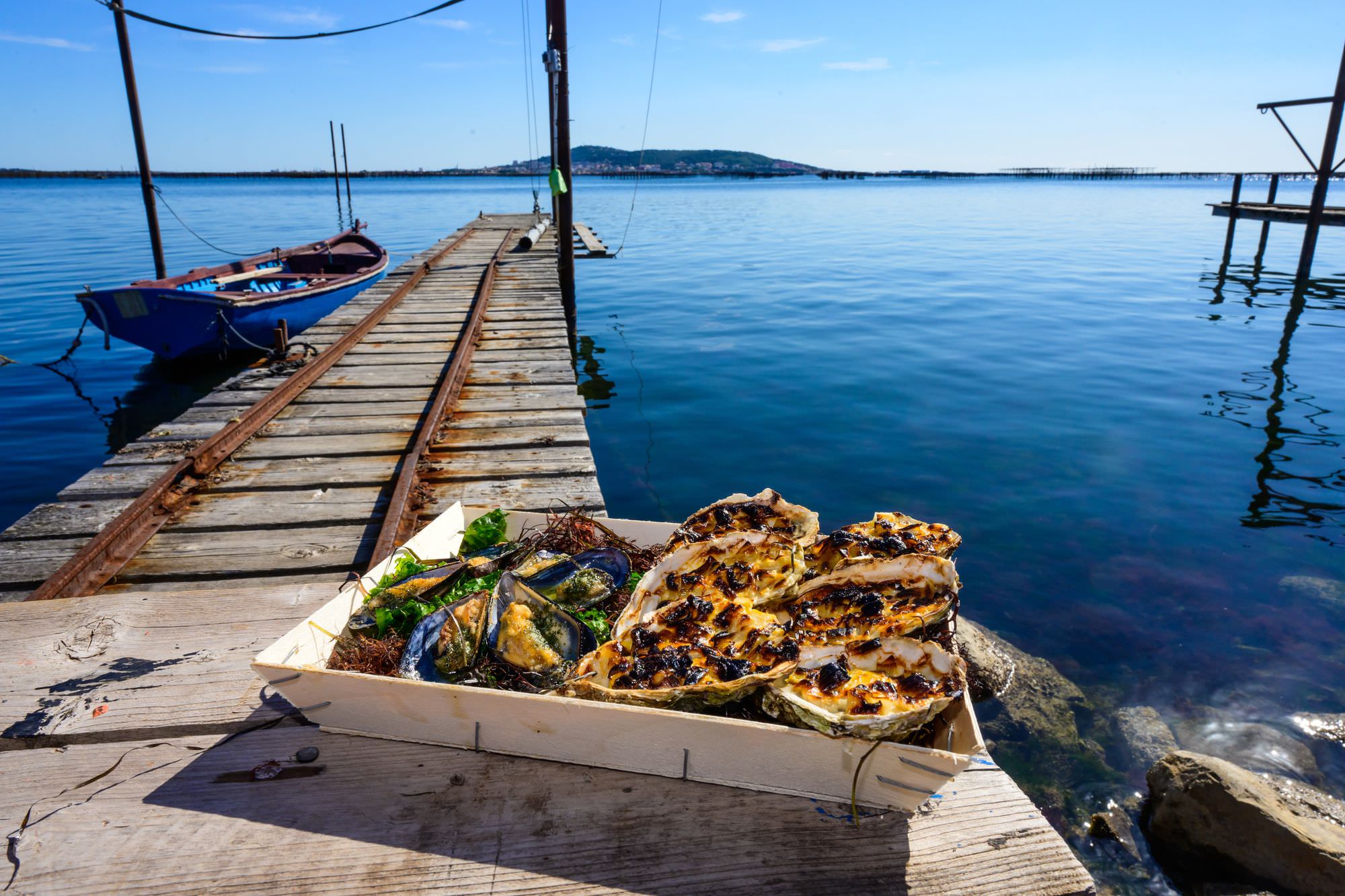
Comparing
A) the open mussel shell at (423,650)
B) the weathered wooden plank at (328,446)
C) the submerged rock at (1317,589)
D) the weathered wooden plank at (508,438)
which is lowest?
the submerged rock at (1317,589)

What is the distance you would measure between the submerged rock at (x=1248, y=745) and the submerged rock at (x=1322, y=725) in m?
0.19

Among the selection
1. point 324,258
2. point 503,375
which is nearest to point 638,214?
point 324,258

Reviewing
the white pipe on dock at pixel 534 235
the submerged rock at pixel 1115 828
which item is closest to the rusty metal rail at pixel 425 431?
the submerged rock at pixel 1115 828

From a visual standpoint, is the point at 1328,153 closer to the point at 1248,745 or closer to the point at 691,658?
the point at 1248,745

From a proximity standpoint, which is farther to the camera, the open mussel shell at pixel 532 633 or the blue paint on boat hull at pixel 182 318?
the blue paint on boat hull at pixel 182 318

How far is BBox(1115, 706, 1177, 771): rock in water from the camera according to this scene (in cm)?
588

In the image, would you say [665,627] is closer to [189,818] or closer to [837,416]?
[189,818]

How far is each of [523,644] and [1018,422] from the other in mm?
12158

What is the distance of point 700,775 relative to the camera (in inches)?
103

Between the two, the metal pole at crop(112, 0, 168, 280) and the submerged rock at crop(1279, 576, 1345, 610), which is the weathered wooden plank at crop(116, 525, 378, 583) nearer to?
the submerged rock at crop(1279, 576, 1345, 610)

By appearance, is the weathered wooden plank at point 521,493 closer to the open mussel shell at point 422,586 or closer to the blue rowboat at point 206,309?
the open mussel shell at point 422,586

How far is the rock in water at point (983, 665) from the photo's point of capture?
6.42 m

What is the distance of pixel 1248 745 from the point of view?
19.7 ft

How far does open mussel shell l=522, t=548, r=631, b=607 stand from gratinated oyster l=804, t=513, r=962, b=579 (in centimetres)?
98
